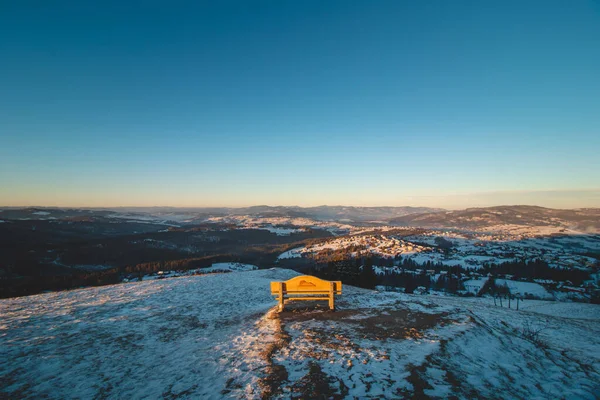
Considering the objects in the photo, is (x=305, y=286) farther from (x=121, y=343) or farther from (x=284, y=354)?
(x=121, y=343)

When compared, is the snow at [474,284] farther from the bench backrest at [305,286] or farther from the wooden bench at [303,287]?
the bench backrest at [305,286]

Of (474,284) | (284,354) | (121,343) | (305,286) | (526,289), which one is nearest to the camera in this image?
(284,354)

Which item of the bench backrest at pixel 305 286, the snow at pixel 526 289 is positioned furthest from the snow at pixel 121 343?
the snow at pixel 526 289

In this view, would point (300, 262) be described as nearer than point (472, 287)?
No

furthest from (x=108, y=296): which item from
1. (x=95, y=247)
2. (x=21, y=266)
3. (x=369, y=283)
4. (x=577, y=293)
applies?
(x=95, y=247)

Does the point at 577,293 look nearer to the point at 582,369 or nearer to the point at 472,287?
the point at 472,287

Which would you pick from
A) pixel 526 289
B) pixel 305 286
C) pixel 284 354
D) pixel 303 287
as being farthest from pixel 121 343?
pixel 526 289

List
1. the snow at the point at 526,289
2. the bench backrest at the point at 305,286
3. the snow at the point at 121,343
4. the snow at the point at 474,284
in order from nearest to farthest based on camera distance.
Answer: the snow at the point at 121,343
the bench backrest at the point at 305,286
the snow at the point at 526,289
the snow at the point at 474,284

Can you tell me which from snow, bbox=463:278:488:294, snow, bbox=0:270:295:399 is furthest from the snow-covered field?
snow, bbox=463:278:488:294

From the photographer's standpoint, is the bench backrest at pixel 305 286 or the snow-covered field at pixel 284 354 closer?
the snow-covered field at pixel 284 354
